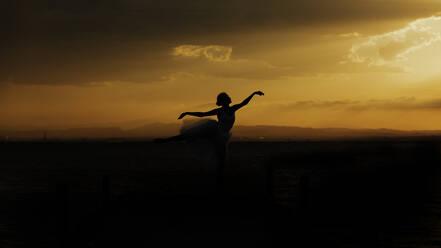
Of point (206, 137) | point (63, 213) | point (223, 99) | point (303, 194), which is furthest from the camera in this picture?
point (303, 194)

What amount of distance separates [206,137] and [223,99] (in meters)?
1.44

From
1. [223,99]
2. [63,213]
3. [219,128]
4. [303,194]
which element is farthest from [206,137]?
[63,213]

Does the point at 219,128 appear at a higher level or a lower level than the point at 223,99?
lower

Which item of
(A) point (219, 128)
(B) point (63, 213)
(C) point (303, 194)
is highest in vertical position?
(A) point (219, 128)

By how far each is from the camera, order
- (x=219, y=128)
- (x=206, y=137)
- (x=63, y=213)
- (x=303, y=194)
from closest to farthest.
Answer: (x=219, y=128), (x=206, y=137), (x=63, y=213), (x=303, y=194)

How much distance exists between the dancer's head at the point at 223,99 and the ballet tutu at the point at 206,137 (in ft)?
2.75

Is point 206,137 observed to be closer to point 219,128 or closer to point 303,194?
point 219,128

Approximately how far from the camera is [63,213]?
17531 mm

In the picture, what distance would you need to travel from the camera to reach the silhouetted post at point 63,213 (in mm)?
16984

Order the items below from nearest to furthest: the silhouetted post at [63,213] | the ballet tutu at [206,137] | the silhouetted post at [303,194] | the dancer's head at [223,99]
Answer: the dancer's head at [223,99], the ballet tutu at [206,137], the silhouetted post at [63,213], the silhouetted post at [303,194]

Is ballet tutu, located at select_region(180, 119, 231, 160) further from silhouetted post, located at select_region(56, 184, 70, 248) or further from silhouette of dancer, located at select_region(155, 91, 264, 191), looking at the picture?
silhouetted post, located at select_region(56, 184, 70, 248)

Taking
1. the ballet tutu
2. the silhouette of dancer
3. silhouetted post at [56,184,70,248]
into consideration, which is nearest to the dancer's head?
the silhouette of dancer

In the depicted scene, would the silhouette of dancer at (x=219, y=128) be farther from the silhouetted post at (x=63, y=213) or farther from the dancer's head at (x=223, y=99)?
the silhouetted post at (x=63, y=213)

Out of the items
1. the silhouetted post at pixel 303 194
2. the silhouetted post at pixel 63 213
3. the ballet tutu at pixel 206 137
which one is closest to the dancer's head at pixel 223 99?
the ballet tutu at pixel 206 137
